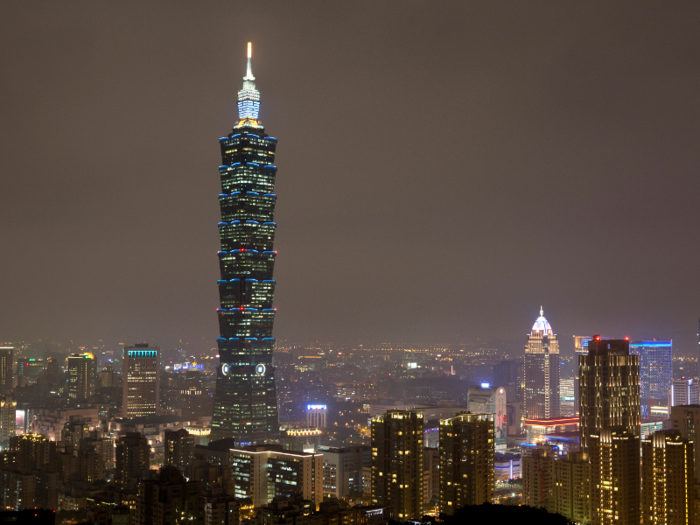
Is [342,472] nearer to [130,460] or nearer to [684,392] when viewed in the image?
[130,460]

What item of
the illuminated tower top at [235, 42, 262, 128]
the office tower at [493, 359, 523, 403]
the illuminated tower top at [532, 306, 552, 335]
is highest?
the illuminated tower top at [235, 42, 262, 128]

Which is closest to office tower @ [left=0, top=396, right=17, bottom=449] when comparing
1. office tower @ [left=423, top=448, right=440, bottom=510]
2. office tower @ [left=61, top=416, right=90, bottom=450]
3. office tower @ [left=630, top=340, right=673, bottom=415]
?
office tower @ [left=61, top=416, right=90, bottom=450]

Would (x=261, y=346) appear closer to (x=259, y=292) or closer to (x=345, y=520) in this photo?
(x=259, y=292)

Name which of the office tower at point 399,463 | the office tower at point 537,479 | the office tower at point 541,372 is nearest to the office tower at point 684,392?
the office tower at point 541,372

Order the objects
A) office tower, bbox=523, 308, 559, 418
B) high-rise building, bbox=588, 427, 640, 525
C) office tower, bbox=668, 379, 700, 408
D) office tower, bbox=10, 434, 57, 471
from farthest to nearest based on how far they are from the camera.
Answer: office tower, bbox=523, 308, 559, 418 → office tower, bbox=668, 379, 700, 408 → office tower, bbox=10, 434, 57, 471 → high-rise building, bbox=588, 427, 640, 525

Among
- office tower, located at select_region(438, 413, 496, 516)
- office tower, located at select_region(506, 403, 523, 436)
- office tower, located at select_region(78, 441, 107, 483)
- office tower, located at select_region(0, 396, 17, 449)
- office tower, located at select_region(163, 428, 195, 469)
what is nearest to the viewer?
office tower, located at select_region(438, 413, 496, 516)

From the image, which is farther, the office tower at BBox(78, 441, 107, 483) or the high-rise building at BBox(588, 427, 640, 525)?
the office tower at BBox(78, 441, 107, 483)

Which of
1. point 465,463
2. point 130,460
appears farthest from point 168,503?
point 130,460

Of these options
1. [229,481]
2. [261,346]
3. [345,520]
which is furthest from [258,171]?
[345,520]

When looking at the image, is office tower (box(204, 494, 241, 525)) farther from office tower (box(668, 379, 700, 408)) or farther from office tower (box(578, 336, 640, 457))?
office tower (box(668, 379, 700, 408))
